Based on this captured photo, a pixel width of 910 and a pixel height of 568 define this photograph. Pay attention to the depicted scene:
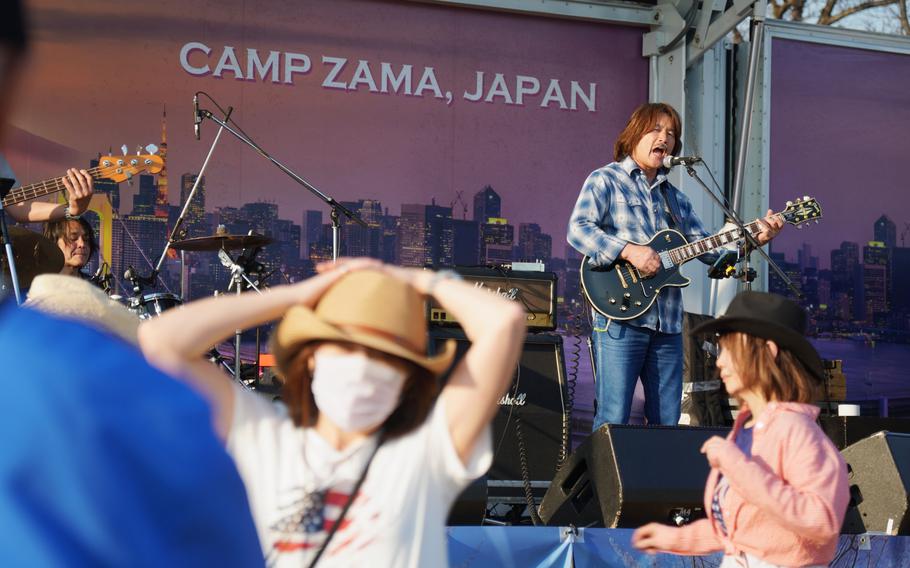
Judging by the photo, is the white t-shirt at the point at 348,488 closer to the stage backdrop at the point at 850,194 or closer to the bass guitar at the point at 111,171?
the bass guitar at the point at 111,171

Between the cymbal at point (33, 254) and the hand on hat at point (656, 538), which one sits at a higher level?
the cymbal at point (33, 254)

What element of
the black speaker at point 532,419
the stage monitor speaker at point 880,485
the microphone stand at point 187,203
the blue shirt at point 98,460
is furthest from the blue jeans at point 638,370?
the blue shirt at point 98,460

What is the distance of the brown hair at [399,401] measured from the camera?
2.05 meters

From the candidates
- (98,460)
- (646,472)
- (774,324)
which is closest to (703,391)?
(646,472)

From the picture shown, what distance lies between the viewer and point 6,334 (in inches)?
24.5

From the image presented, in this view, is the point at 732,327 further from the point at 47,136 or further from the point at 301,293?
the point at 47,136

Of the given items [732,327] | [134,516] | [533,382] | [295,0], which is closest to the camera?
[134,516]

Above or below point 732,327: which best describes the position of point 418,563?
below

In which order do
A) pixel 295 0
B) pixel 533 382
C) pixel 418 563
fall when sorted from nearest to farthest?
pixel 418 563 < pixel 533 382 < pixel 295 0

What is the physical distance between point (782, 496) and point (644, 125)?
130 inches

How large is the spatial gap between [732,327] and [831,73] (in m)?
6.30

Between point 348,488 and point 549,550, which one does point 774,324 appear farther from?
point 348,488

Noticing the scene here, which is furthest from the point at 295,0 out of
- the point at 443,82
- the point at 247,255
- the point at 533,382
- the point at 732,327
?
the point at 732,327

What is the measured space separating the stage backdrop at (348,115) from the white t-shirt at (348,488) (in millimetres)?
5486
